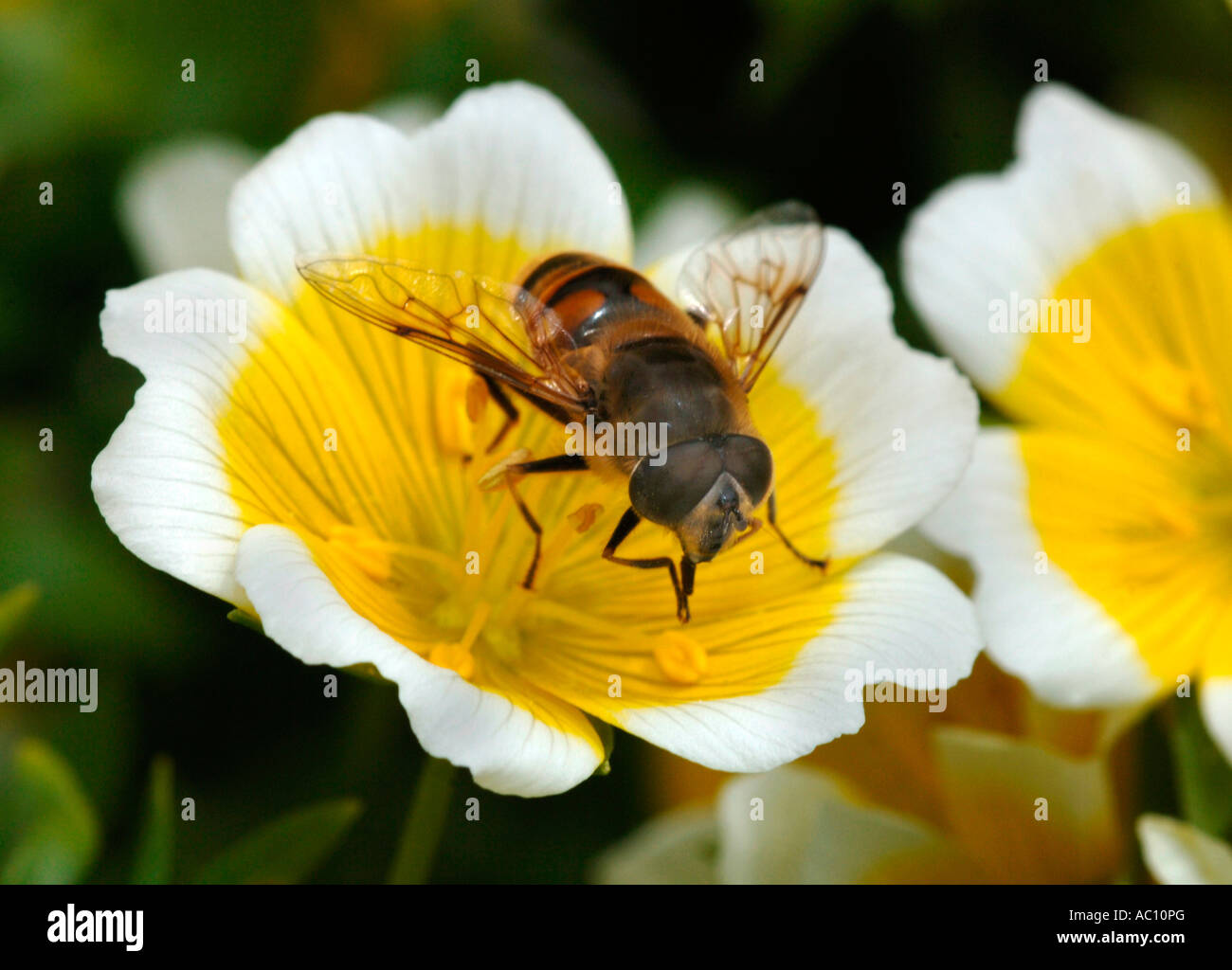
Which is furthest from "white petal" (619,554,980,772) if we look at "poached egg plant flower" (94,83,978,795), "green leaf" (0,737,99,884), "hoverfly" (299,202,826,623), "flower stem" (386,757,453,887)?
"green leaf" (0,737,99,884)

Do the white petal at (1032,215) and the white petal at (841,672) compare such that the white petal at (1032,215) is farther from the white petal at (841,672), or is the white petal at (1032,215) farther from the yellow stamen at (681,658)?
the yellow stamen at (681,658)

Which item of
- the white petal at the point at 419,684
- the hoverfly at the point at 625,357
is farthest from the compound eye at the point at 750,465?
the white petal at the point at 419,684

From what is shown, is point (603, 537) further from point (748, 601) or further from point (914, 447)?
point (914, 447)

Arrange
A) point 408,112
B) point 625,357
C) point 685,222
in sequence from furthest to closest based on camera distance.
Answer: point 685,222 < point 408,112 < point 625,357

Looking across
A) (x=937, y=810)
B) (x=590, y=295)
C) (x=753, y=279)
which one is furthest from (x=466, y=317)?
(x=937, y=810)

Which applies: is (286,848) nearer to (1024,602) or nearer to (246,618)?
(246,618)

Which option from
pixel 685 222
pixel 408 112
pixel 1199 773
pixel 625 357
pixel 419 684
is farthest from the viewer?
pixel 685 222
